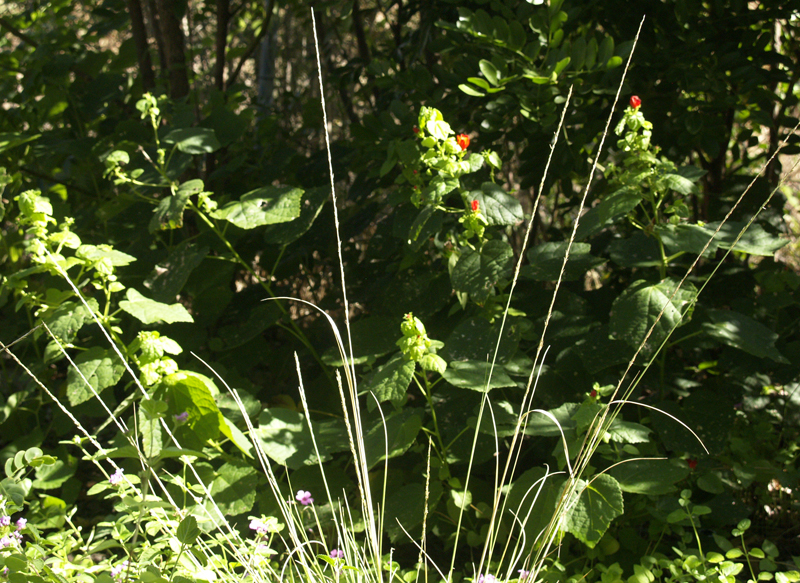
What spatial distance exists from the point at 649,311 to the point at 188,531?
0.91 meters

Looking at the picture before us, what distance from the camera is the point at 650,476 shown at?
128 cm

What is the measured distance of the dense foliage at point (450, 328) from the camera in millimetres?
1216

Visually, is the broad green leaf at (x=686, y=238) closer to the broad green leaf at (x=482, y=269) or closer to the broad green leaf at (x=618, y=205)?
the broad green leaf at (x=618, y=205)

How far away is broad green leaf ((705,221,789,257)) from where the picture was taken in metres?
1.28

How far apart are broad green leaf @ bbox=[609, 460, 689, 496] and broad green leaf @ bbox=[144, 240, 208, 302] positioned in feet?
3.42

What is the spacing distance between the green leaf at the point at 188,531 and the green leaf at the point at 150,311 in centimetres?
48

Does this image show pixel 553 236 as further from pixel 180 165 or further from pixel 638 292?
pixel 180 165

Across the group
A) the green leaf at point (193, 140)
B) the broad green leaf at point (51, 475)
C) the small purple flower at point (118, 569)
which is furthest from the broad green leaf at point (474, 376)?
the broad green leaf at point (51, 475)

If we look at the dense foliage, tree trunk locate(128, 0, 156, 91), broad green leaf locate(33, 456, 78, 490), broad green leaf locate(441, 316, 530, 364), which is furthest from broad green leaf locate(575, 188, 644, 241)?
tree trunk locate(128, 0, 156, 91)

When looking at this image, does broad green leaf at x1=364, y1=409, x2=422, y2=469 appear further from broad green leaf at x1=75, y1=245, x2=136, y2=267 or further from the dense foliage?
broad green leaf at x1=75, y1=245, x2=136, y2=267

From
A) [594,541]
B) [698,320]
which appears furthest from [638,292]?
[594,541]

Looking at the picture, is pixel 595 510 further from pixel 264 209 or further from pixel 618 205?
pixel 264 209

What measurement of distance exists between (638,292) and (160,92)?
1.57 metres

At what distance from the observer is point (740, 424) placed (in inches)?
70.9
